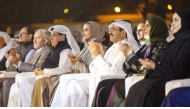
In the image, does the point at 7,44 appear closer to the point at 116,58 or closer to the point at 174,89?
the point at 116,58

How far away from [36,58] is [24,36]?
210 mm

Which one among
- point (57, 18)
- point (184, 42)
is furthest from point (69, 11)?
point (184, 42)

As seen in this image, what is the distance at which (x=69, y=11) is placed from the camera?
3.86m

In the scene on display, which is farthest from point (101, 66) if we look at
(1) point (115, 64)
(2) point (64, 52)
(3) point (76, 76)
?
(2) point (64, 52)

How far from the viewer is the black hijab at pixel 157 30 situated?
350 cm

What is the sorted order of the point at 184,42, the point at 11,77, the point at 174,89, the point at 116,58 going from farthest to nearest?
the point at 11,77 → the point at 116,58 → the point at 184,42 → the point at 174,89

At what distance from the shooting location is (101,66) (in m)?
3.70

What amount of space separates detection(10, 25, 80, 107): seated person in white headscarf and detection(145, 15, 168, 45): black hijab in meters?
0.64

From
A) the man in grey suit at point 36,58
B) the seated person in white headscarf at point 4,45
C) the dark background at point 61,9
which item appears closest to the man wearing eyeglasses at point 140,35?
the dark background at point 61,9

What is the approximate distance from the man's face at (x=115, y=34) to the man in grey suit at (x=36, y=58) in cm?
53

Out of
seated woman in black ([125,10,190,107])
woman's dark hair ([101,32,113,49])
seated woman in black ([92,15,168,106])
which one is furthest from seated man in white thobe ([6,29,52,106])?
seated woman in black ([125,10,190,107])

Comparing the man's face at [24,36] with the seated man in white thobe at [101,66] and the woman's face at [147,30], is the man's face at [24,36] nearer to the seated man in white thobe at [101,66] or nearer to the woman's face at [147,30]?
the seated man in white thobe at [101,66]

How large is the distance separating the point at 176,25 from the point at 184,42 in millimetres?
152

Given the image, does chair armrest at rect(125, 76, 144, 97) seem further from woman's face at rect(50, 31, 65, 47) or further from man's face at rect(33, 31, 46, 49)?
man's face at rect(33, 31, 46, 49)
